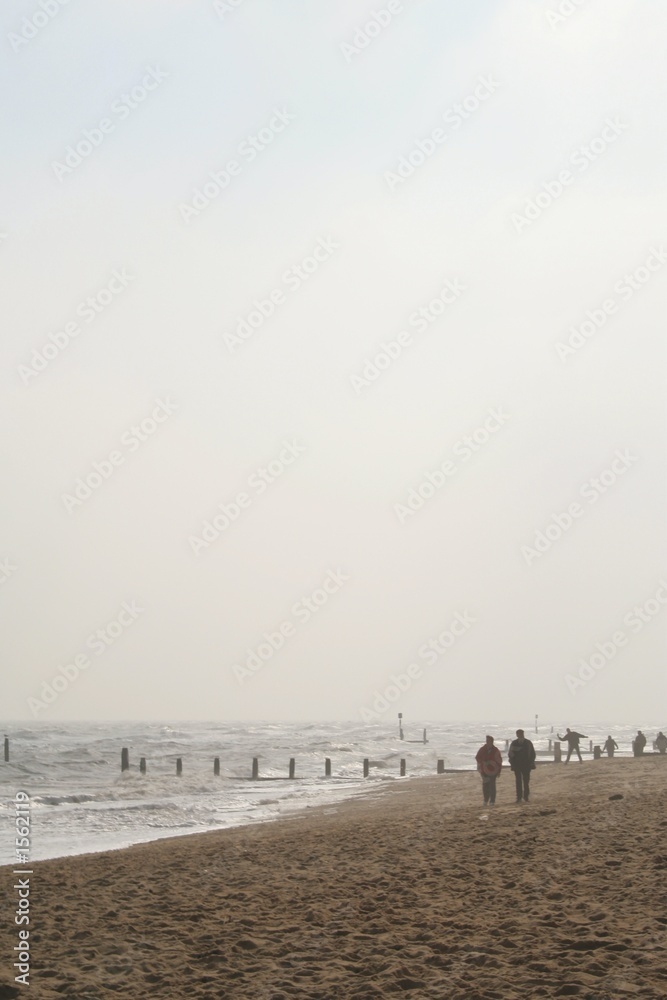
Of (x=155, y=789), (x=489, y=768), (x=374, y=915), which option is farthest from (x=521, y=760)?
(x=155, y=789)

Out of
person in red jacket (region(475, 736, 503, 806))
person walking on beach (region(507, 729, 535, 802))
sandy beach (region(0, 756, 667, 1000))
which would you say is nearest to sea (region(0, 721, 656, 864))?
sandy beach (region(0, 756, 667, 1000))

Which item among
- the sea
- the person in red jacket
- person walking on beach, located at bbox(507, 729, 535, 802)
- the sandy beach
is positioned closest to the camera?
the sandy beach

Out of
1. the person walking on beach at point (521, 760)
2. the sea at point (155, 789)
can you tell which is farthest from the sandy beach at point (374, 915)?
the sea at point (155, 789)

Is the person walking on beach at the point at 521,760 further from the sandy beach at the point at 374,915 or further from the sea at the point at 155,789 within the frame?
the sea at the point at 155,789

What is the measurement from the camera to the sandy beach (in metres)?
8.36

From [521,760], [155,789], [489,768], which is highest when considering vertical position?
[521,760]

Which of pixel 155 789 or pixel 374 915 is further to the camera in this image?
pixel 155 789

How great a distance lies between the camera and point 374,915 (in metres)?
10.7

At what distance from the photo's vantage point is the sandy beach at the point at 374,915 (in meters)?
8.36

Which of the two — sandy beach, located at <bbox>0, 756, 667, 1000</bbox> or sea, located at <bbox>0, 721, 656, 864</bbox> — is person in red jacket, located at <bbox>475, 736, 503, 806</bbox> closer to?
sandy beach, located at <bbox>0, 756, 667, 1000</bbox>

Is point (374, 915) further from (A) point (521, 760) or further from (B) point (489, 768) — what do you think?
(B) point (489, 768)

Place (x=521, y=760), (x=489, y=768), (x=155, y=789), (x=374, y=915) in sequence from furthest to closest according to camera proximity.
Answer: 1. (x=155, y=789)
2. (x=489, y=768)
3. (x=521, y=760)
4. (x=374, y=915)

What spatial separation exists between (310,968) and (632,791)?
14709 mm

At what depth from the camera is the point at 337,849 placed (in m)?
15.9
